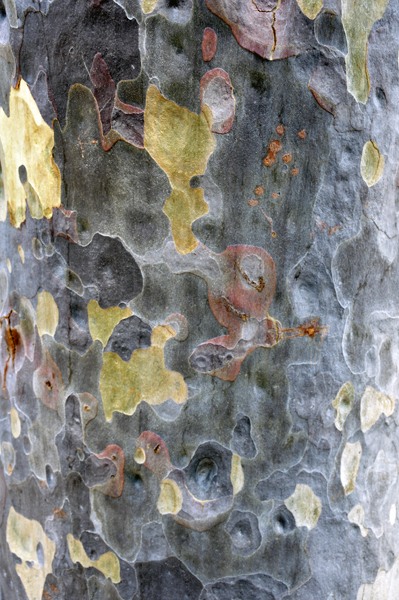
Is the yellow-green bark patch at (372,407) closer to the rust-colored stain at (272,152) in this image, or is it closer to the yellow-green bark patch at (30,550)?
the rust-colored stain at (272,152)

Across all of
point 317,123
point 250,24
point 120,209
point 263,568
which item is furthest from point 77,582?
point 250,24

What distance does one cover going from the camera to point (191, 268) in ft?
3.13

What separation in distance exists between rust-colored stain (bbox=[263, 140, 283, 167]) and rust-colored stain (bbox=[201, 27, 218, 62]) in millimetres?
191

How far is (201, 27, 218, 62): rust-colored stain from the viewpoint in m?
0.87

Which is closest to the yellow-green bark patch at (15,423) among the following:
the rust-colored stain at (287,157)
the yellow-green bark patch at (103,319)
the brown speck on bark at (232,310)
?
the yellow-green bark patch at (103,319)

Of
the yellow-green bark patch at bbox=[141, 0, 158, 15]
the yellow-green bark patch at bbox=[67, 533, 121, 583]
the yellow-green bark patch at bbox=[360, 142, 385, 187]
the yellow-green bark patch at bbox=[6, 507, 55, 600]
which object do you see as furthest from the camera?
the yellow-green bark patch at bbox=[6, 507, 55, 600]

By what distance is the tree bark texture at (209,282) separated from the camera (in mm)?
906

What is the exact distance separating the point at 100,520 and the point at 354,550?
567mm

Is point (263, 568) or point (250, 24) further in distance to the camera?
point (263, 568)

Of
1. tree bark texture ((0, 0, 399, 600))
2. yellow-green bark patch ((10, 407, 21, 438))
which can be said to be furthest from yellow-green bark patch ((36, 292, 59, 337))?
yellow-green bark patch ((10, 407, 21, 438))

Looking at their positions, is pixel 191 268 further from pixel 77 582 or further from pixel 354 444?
pixel 77 582

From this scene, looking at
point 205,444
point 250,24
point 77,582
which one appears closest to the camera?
point 250,24

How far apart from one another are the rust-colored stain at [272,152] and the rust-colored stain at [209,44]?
7.5 inches

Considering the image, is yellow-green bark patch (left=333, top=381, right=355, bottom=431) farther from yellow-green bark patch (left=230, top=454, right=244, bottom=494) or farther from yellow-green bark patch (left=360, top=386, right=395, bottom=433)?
yellow-green bark patch (left=230, top=454, right=244, bottom=494)
